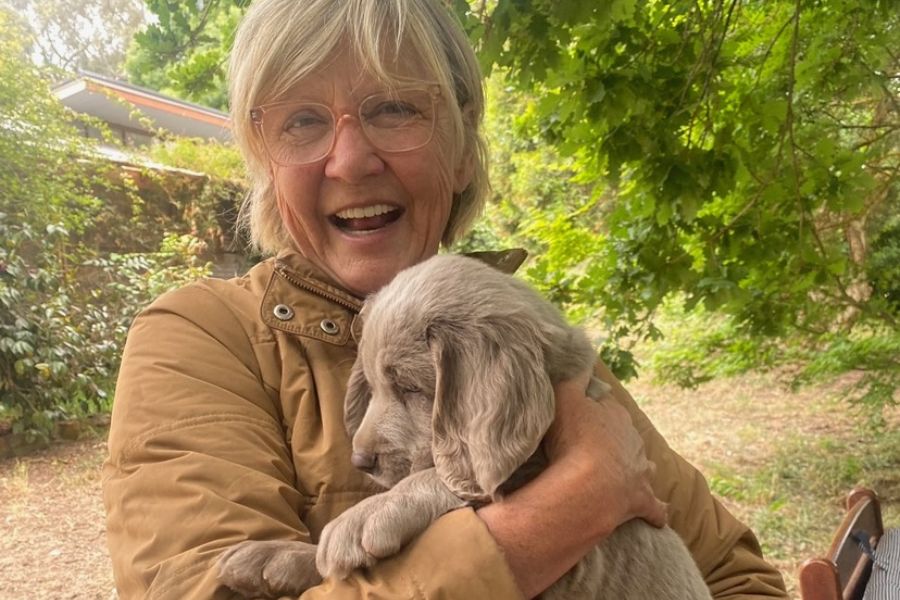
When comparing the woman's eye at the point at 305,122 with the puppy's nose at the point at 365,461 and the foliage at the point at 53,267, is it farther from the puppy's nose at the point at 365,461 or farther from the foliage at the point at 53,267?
the foliage at the point at 53,267

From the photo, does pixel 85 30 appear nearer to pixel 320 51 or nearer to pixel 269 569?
pixel 320 51

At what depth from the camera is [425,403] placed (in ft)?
6.26

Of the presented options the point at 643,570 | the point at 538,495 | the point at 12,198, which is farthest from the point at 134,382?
the point at 12,198

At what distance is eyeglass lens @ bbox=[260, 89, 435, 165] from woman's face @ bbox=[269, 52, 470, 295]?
0.02 meters

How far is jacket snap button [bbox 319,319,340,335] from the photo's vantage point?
2.06 metres

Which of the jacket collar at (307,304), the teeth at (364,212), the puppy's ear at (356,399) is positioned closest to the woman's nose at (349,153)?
the teeth at (364,212)

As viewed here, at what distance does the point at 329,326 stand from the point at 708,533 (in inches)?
54.8

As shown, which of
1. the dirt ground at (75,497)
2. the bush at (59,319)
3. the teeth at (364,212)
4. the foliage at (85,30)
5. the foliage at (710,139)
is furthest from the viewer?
the foliage at (85,30)

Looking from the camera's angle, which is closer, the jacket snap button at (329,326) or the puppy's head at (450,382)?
the puppy's head at (450,382)

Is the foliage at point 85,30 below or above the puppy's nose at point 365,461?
above

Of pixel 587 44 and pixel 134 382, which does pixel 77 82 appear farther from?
pixel 134 382

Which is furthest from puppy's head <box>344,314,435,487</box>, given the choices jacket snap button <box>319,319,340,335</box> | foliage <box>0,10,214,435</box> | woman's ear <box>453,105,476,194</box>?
foliage <box>0,10,214,435</box>

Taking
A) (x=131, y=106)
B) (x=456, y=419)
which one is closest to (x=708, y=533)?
(x=456, y=419)

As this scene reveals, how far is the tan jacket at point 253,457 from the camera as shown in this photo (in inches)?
58.5
